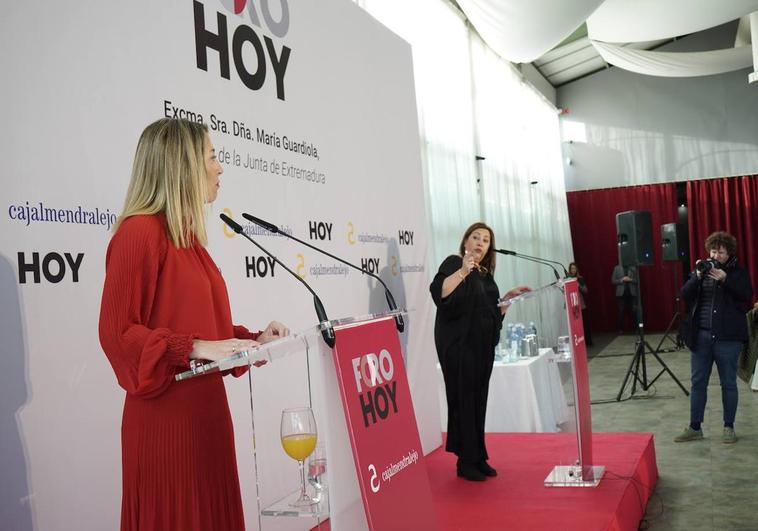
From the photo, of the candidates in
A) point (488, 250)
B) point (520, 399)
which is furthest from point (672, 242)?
point (488, 250)

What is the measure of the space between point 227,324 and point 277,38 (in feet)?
6.45

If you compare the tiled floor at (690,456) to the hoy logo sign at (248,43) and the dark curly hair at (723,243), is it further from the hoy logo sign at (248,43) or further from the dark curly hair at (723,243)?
the hoy logo sign at (248,43)

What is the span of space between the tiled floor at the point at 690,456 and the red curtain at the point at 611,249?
221 inches

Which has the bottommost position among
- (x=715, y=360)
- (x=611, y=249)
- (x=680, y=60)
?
(x=715, y=360)

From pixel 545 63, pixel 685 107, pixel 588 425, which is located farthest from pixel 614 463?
pixel 685 107

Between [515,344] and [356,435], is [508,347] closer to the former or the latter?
[515,344]

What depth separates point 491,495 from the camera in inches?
141

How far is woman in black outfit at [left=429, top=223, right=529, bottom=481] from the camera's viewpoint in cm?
390

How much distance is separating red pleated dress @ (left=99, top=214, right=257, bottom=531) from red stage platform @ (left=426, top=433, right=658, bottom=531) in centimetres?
175

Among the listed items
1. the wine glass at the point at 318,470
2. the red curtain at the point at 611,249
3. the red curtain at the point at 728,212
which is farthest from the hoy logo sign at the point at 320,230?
the red curtain at the point at 728,212

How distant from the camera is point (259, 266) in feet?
10.1

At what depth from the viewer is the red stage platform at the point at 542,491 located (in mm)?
3158

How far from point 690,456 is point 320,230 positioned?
3.11 m

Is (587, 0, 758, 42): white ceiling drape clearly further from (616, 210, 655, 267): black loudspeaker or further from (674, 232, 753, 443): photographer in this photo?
(674, 232, 753, 443): photographer
